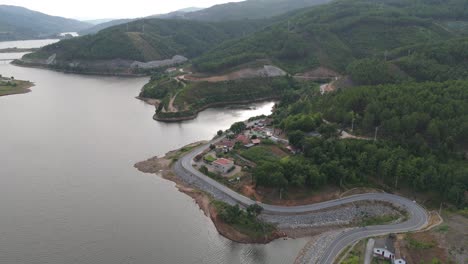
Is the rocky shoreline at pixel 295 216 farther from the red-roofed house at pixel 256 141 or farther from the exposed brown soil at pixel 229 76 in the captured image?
the exposed brown soil at pixel 229 76

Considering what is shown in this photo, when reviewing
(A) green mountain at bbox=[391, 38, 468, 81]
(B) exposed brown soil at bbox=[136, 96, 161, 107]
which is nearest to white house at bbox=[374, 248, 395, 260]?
(A) green mountain at bbox=[391, 38, 468, 81]

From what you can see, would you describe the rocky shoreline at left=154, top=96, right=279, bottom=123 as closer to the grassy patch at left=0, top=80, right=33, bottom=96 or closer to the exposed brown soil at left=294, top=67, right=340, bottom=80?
the exposed brown soil at left=294, top=67, right=340, bottom=80

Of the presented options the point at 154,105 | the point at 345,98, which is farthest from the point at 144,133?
the point at 345,98

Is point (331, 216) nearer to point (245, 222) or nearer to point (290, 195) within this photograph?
point (290, 195)

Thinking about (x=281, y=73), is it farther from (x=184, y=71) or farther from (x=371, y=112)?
(x=371, y=112)

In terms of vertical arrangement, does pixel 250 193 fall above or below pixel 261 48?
below
